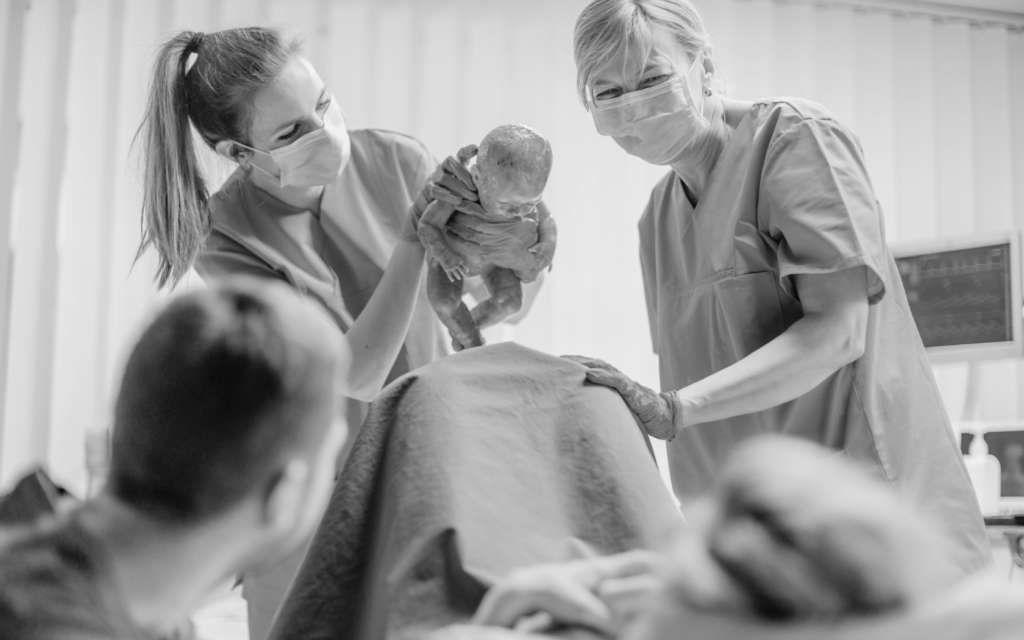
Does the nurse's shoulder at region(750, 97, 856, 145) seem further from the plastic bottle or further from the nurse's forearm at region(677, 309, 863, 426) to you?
the plastic bottle

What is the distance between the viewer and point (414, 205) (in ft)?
5.06

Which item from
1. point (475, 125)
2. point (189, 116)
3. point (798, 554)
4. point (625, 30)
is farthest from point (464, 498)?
point (475, 125)

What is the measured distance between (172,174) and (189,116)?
12 cm

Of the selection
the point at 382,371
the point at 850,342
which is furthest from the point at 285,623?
the point at 850,342

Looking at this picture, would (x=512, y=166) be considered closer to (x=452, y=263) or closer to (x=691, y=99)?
(x=452, y=263)

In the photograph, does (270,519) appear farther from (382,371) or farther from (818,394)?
(818,394)

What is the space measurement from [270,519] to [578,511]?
316 millimetres

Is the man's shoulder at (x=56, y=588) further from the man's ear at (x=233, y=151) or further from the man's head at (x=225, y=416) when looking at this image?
the man's ear at (x=233, y=151)

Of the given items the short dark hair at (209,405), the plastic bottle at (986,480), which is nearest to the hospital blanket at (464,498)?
the short dark hair at (209,405)

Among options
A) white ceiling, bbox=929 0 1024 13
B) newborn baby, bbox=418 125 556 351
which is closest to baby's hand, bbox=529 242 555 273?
newborn baby, bbox=418 125 556 351

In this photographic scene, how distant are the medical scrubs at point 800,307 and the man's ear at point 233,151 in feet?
2.66

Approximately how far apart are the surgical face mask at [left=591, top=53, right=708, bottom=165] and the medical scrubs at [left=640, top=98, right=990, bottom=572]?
0.30 feet

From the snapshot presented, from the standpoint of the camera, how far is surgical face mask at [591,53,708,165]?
1.48 m

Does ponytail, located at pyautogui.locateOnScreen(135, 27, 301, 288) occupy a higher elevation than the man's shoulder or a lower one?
higher
